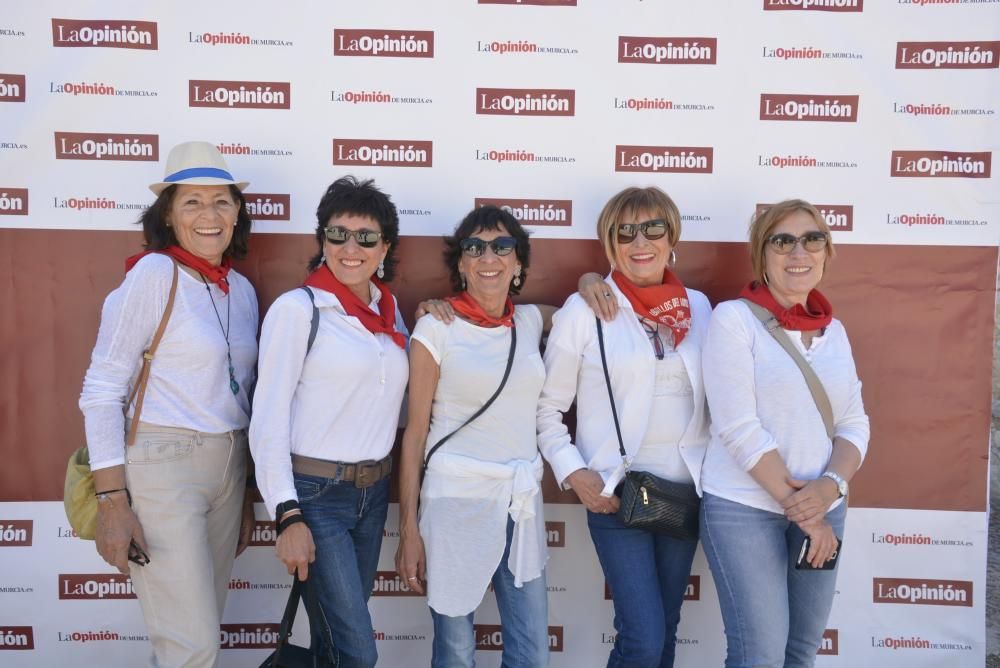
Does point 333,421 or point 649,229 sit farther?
point 649,229

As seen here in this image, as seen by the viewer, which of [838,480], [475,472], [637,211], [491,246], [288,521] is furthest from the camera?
[637,211]

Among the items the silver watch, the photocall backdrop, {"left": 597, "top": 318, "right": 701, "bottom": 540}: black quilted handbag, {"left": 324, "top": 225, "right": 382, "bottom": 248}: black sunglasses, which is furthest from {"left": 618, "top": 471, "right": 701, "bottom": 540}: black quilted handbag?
{"left": 324, "top": 225, "right": 382, "bottom": 248}: black sunglasses

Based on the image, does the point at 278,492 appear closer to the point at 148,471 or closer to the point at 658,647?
the point at 148,471

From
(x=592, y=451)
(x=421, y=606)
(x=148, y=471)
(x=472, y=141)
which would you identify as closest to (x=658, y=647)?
(x=592, y=451)

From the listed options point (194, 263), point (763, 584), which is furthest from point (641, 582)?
point (194, 263)

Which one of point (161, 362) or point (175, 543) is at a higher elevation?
point (161, 362)

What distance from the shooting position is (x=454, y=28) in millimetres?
3201

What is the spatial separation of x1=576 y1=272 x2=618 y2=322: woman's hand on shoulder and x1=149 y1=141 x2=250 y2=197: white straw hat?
145 centimetres

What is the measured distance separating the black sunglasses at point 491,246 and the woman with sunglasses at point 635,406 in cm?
36

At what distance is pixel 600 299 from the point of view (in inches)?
106

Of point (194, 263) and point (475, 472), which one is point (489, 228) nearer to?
point (475, 472)

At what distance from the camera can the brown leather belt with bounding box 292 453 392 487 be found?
2379 millimetres

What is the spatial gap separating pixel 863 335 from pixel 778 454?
129 cm

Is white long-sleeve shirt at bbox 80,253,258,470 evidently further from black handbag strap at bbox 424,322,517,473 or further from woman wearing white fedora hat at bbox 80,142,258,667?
black handbag strap at bbox 424,322,517,473
